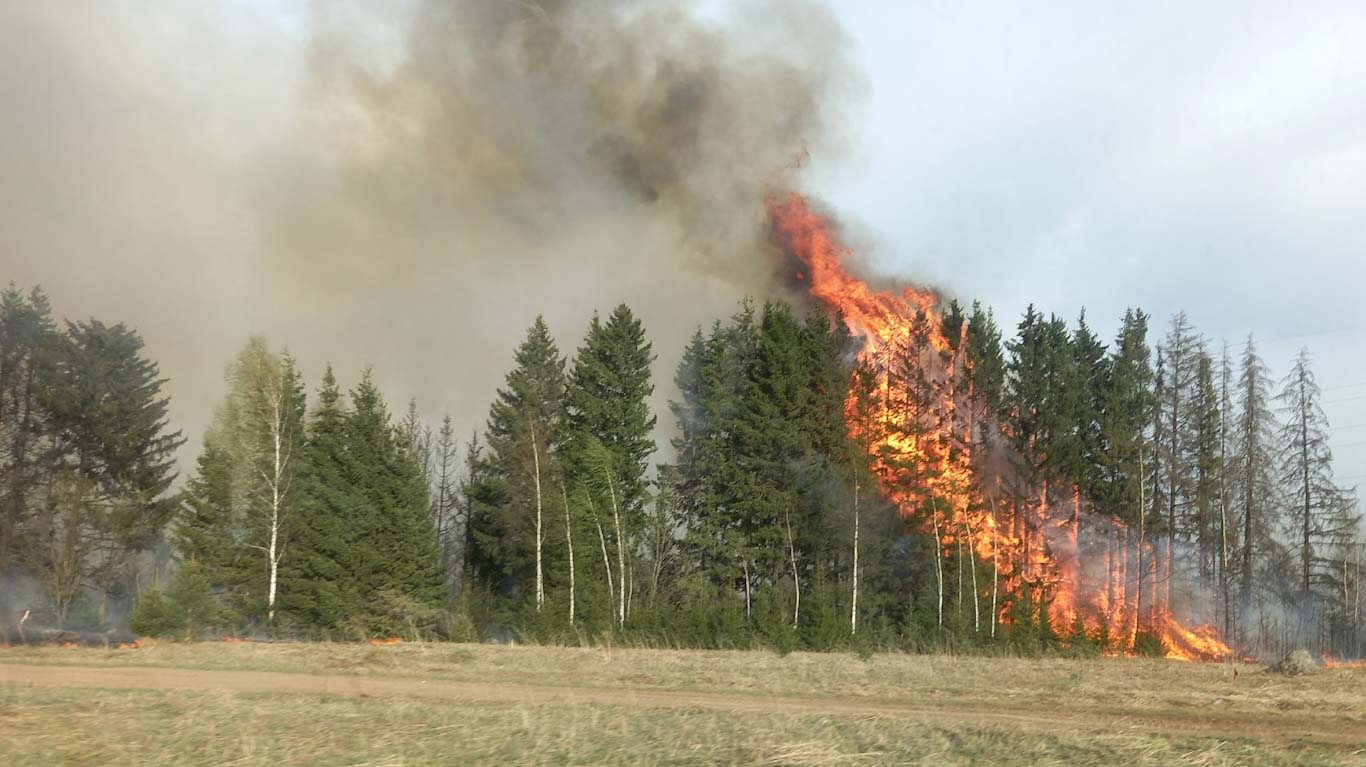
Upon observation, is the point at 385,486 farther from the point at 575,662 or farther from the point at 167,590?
the point at 575,662

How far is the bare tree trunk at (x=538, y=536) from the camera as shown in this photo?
155 ft

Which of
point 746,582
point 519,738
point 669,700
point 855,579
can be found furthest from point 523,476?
point 519,738

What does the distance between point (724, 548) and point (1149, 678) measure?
25518mm

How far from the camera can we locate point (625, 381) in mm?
54750

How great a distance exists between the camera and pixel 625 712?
1620 cm

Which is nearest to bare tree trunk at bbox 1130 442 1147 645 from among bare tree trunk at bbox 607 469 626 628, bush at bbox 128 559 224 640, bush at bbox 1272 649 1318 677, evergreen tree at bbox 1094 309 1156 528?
evergreen tree at bbox 1094 309 1156 528

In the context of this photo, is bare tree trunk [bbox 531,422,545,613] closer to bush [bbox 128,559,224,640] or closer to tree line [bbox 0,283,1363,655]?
tree line [bbox 0,283,1363,655]

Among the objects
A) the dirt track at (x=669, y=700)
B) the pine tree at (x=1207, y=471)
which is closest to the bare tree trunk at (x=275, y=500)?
the dirt track at (x=669, y=700)

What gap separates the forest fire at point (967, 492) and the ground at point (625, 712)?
21039mm

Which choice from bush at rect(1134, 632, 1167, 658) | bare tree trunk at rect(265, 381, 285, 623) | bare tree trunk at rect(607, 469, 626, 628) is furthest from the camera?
bush at rect(1134, 632, 1167, 658)

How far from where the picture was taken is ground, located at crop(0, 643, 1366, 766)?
1178cm

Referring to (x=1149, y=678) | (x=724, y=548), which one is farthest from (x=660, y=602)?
(x=1149, y=678)

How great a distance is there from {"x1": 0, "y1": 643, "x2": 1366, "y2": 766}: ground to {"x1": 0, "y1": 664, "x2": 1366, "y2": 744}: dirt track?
7cm

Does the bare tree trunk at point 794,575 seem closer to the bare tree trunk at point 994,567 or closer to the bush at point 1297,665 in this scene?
the bare tree trunk at point 994,567
